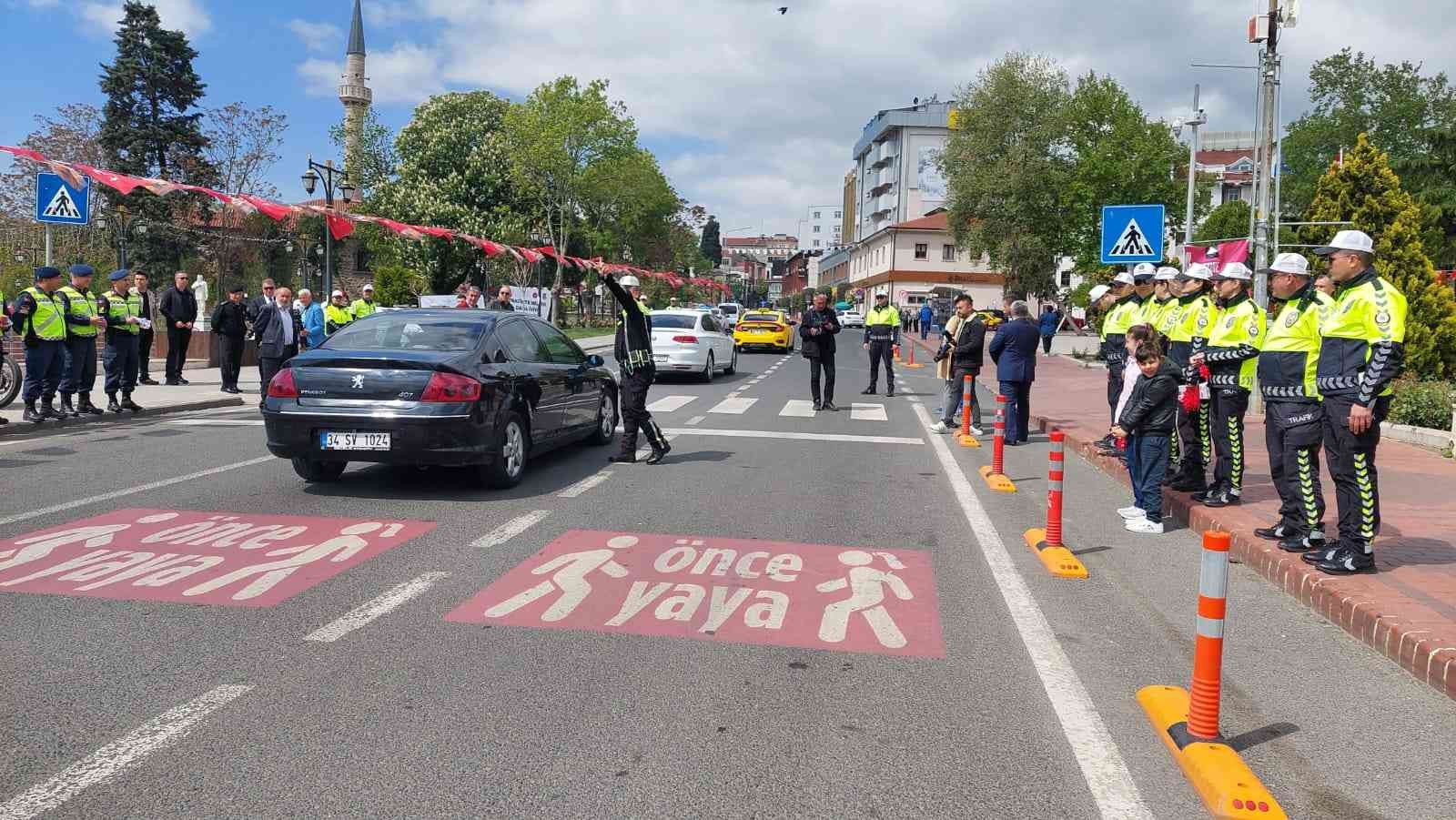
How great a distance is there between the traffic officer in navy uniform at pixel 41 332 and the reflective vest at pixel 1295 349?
479 inches

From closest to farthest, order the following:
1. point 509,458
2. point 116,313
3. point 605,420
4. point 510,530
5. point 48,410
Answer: point 510,530
point 509,458
point 605,420
point 48,410
point 116,313

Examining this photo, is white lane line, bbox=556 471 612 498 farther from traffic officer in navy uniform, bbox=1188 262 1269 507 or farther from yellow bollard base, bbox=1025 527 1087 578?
traffic officer in navy uniform, bbox=1188 262 1269 507

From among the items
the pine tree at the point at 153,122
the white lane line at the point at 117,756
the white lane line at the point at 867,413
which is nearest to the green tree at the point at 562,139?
the pine tree at the point at 153,122

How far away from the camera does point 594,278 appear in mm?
65062

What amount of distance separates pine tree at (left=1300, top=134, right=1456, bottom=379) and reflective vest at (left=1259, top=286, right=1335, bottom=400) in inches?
519

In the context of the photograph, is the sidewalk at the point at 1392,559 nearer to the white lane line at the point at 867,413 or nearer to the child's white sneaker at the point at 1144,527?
the child's white sneaker at the point at 1144,527

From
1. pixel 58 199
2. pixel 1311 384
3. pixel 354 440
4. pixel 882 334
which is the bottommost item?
pixel 354 440

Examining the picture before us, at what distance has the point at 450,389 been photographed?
8180 millimetres

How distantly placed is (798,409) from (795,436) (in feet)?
12.1

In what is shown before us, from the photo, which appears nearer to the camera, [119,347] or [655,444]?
[655,444]

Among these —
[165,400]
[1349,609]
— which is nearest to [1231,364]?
[1349,609]

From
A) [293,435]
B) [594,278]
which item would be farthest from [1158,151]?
[293,435]

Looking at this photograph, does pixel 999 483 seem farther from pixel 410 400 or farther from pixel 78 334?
pixel 78 334

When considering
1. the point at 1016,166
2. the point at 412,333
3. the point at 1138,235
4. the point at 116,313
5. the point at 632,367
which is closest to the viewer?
the point at 412,333
